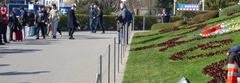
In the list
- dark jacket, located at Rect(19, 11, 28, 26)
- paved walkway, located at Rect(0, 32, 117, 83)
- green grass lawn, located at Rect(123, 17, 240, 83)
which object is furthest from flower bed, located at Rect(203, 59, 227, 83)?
dark jacket, located at Rect(19, 11, 28, 26)

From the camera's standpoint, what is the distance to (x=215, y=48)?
1591 centimetres

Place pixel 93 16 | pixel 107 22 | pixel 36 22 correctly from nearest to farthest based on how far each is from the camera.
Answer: pixel 36 22, pixel 93 16, pixel 107 22

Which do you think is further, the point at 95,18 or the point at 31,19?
the point at 95,18

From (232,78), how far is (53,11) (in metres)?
20.0

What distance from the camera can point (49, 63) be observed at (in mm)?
16562

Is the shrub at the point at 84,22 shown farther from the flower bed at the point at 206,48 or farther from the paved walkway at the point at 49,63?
the flower bed at the point at 206,48

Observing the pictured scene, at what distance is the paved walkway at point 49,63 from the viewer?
1335cm

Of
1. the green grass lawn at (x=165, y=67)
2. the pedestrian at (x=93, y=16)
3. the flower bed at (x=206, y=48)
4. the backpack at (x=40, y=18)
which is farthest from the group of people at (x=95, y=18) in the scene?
the flower bed at (x=206, y=48)

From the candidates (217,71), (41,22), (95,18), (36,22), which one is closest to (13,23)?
(41,22)

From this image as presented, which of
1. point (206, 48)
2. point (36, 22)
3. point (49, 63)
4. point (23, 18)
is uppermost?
point (23, 18)

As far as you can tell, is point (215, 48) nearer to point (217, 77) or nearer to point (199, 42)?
point (199, 42)

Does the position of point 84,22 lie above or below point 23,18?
below

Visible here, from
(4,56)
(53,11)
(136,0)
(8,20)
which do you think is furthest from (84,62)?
(136,0)

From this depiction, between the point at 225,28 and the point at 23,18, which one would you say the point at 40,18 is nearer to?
the point at 23,18
